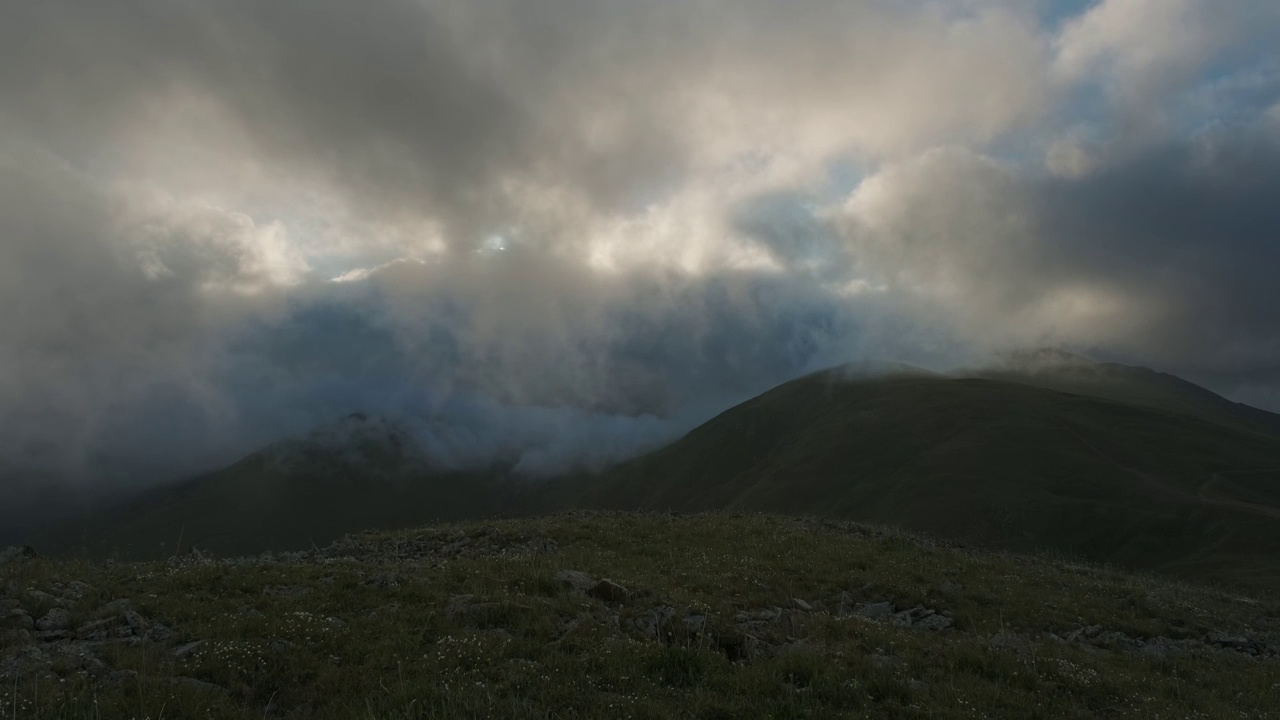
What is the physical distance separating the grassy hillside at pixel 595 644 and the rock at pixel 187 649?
0.05m

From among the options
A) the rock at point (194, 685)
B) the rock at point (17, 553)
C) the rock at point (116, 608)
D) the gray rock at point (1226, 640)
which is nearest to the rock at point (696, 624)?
the rock at point (194, 685)

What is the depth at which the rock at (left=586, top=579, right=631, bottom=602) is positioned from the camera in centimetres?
1559

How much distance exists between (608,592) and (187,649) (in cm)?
795

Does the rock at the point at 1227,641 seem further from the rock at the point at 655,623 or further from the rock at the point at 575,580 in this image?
the rock at the point at 575,580

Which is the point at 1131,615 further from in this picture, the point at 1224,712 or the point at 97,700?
the point at 97,700

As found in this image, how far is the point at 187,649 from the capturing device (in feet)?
36.4

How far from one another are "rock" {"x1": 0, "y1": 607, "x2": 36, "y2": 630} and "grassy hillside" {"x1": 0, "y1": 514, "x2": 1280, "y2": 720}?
35 mm

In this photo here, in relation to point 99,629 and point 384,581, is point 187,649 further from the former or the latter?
point 384,581

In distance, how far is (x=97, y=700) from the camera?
8766mm

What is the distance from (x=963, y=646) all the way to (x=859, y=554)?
11.4 meters

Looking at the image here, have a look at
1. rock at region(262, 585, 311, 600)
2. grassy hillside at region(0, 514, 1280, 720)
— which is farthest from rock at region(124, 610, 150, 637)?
rock at region(262, 585, 311, 600)

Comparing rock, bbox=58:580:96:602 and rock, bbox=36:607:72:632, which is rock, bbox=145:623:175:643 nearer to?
rock, bbox=36:607:72:632

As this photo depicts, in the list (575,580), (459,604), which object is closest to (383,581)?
(459,604)

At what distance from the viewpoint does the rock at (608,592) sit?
51.2 ft
